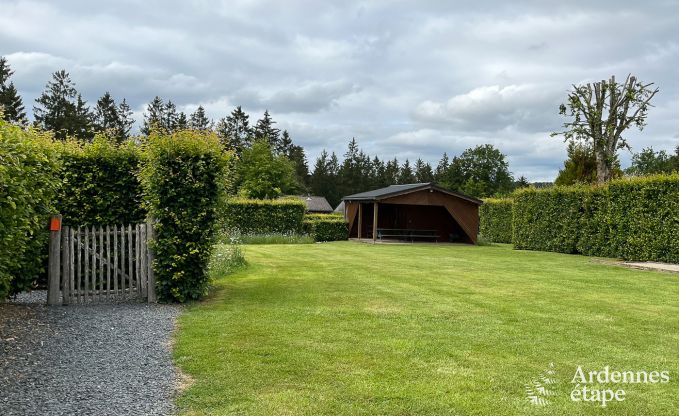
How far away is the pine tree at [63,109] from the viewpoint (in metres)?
45.8

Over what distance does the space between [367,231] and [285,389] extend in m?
28.2

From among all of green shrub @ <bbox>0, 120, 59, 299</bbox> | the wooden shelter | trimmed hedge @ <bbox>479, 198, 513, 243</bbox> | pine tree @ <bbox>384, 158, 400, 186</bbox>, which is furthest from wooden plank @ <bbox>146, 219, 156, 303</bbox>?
pine tree @ <bbox>384, 158, 400, 186</bbox>

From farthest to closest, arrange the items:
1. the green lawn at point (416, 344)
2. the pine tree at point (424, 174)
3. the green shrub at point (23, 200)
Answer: the pine tree at point (424, 174) < the green shrub at point (23, 200) < the green lawn at point (416, 344)

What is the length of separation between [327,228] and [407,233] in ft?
17.7

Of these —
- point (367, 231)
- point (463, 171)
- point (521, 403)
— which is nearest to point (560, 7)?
point (521, 403)

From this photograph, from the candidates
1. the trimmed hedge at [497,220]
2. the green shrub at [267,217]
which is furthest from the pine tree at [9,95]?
the trimmed hedge at [497,220]

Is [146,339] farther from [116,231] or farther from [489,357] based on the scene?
[489,357]

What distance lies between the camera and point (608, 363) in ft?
16.9

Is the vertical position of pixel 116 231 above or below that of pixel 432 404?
above

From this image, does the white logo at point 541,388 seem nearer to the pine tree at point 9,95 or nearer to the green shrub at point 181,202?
the green shrub at point 181,202

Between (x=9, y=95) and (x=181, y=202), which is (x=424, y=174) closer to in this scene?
(x=9, y=95)

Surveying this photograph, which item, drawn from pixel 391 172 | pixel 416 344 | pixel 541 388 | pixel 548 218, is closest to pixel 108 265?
pixel 416 344

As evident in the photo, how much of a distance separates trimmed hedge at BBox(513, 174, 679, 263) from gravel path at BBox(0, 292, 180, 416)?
1503cm

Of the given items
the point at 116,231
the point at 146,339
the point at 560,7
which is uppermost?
the point at 560,7
